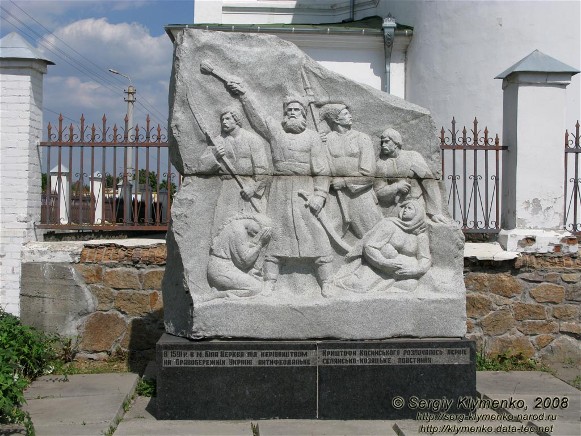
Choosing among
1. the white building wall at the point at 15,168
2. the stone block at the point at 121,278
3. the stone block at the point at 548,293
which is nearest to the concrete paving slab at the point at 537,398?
the stone block at the point at 548,293

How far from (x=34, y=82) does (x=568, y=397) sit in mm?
5529

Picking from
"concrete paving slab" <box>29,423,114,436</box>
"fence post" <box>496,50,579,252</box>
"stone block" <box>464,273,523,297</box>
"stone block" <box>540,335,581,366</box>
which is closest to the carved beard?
"concrete paving slab" <box>29,423,114,436</box>

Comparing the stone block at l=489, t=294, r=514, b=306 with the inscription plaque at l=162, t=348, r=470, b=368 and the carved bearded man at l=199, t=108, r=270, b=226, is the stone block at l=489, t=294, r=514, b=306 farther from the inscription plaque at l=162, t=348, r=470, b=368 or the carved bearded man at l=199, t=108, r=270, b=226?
the carved bearded man at l=199, t=108, r=270, b=226

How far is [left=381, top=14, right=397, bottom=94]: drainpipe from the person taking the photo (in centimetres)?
1073

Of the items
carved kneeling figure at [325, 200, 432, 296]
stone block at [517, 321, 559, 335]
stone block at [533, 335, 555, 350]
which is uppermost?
carved kneeling figure at [325, 200, 432, 296]

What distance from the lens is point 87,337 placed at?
7086 mm

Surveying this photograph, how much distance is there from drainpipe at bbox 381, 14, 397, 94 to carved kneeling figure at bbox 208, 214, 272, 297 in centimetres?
619

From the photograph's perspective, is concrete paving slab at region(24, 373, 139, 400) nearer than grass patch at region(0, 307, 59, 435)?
No

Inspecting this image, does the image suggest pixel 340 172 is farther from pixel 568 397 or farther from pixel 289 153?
pixel 568 397

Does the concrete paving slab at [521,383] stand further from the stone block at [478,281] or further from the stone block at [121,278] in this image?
the stone block at [121,278]

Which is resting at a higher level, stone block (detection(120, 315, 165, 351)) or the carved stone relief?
the carved stone relief

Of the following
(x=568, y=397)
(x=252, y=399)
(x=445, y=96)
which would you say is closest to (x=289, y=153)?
(x=252, y=399)

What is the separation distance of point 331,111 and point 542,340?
3.40m

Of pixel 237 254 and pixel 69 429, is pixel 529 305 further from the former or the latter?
pixel 69 429
